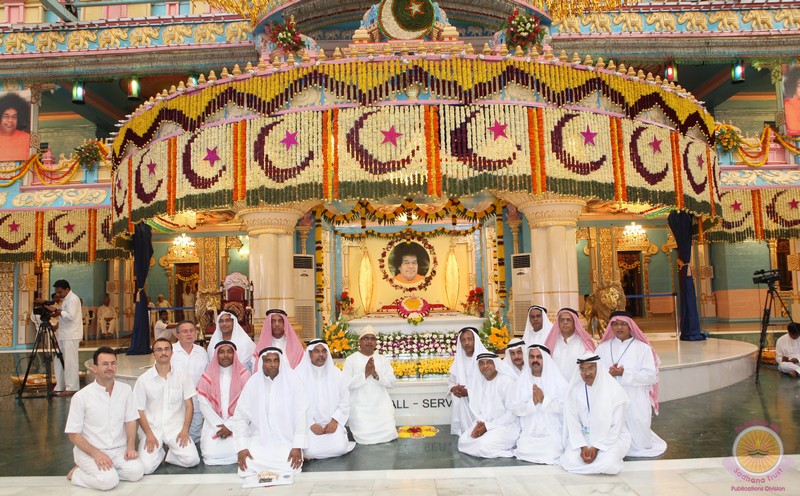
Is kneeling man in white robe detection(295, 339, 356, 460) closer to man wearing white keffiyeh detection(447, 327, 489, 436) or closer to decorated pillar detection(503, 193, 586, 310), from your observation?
man wearing white keffiyeh detection(447, 327, 489, 436)

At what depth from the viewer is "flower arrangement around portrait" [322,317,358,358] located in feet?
26.9

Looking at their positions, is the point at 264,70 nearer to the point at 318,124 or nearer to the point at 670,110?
the point at 318,124

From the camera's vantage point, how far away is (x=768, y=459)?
4.79 meters

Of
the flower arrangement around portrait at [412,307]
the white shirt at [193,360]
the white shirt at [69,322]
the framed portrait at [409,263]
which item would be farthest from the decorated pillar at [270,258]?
the white shirt at [193,360]

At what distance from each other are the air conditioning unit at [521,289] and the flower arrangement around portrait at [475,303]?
0.64m

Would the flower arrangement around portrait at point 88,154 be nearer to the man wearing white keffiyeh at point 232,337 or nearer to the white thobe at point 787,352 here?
the man wearing white keffiyeh at point 232,337

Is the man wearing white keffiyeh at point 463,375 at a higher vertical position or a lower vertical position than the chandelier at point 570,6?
lower

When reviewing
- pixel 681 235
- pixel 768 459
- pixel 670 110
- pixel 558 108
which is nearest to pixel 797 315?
pixel 681 235

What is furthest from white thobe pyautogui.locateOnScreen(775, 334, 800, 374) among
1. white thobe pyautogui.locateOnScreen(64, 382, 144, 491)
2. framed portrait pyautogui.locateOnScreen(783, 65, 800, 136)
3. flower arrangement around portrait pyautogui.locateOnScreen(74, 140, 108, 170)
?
flower arrangement around portrait pyautogui.locateOnScreen(74, 140, 108, 170)

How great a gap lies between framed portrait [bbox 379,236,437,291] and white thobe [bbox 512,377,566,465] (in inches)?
265

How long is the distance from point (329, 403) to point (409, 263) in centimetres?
666

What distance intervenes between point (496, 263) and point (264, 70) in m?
6.06

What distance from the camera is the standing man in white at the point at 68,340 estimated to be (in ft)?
27.8

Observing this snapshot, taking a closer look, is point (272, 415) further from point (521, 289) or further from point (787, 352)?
point (787, 352)
